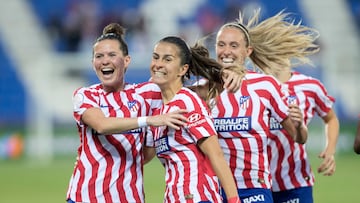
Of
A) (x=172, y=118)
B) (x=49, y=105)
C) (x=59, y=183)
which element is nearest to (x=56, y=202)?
(x=59, y=183)

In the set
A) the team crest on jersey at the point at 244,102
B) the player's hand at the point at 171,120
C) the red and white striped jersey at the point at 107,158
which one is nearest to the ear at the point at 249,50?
the team crest on jersey at the point at 244,102

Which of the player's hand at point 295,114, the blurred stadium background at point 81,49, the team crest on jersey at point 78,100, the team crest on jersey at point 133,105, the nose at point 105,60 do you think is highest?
the blurred stadium background at point 81,49

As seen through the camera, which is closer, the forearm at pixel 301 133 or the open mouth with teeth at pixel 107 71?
the open mouth with teeth at pixel 107 71

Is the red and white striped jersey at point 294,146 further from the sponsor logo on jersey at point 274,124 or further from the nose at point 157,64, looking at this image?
the nose at point 157,64

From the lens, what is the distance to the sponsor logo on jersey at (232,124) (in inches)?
289

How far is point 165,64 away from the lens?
663 centimetres

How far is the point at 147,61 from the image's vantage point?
2159cm

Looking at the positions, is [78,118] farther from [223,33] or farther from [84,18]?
[84,18]

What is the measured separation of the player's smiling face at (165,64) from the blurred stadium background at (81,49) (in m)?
13.6

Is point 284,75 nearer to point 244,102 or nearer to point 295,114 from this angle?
point 295,114

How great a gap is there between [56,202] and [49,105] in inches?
352

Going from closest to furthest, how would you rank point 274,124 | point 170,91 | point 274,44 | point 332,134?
point 170,91 → point 274,124 → point 274,44 → point 332,134

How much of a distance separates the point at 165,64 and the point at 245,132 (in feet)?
3.58

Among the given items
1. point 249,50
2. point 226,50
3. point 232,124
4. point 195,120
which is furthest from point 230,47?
point 195,120
